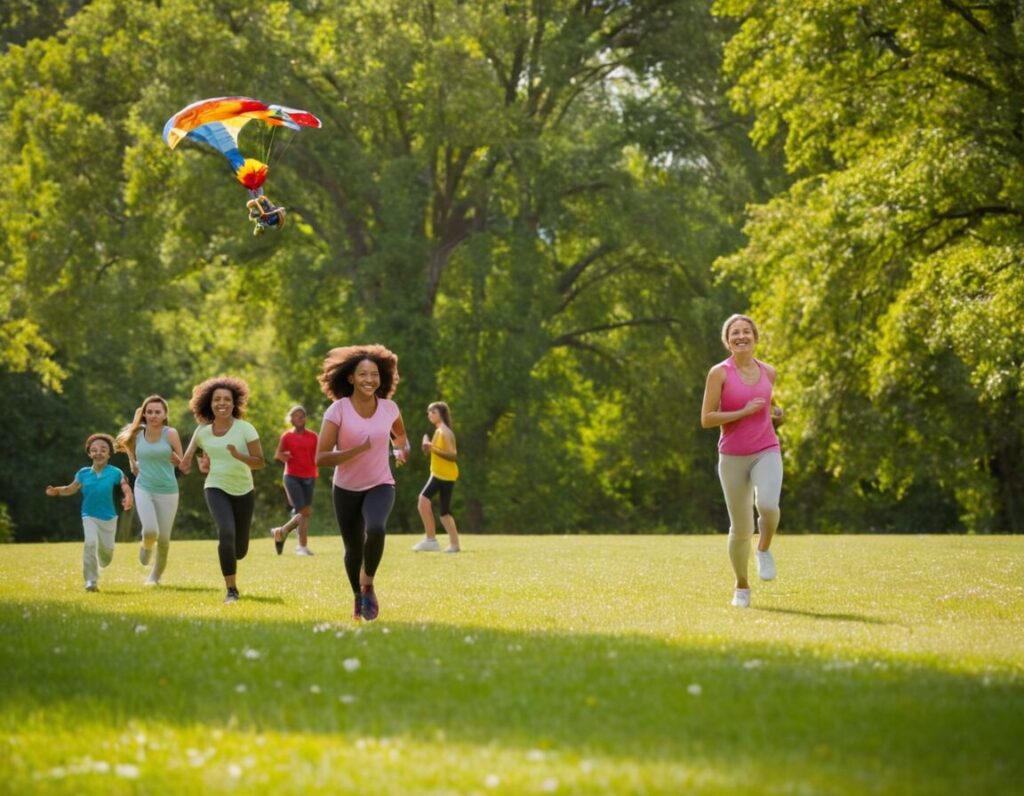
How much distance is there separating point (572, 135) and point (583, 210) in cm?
297

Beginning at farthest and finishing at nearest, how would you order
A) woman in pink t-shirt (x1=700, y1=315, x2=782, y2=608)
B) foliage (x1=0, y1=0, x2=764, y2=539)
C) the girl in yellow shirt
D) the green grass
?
1. foliage (x1=0, y1=0, x2=764, y2=539)
2. the girl in yellow shirt
3. woman in pink t-shirt (x1=700, y1=315, x2=782, y2=608)
4. the green grass

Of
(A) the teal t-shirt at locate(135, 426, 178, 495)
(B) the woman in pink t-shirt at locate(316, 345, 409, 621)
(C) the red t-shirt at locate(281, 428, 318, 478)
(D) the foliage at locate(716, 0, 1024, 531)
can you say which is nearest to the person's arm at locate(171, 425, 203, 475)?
(A) the teal t-shirt at locate(135, 426, 178, 495)

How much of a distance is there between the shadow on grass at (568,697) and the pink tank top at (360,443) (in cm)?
157

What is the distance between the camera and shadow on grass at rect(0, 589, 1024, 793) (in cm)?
646

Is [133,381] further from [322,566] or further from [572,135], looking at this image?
[322,566]

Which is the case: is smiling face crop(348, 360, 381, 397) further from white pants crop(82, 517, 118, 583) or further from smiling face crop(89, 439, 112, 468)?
white pants crop(82, 517, 118, 583)

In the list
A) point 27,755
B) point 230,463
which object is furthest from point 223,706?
point 230,463

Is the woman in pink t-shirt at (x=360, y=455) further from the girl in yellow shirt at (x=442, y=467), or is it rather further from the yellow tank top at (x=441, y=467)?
the yellow tank top at (x=441, y=467)

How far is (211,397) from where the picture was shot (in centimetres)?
1506

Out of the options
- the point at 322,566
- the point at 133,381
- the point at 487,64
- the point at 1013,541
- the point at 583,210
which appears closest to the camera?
the point at 322,566

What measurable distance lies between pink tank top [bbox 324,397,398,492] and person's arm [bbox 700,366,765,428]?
270 centimetres

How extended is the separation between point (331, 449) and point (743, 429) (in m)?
3.53

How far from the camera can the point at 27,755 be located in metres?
6.61

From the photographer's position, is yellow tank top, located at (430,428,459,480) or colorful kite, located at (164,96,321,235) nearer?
colorful kite, located at (164,96,321,235)
